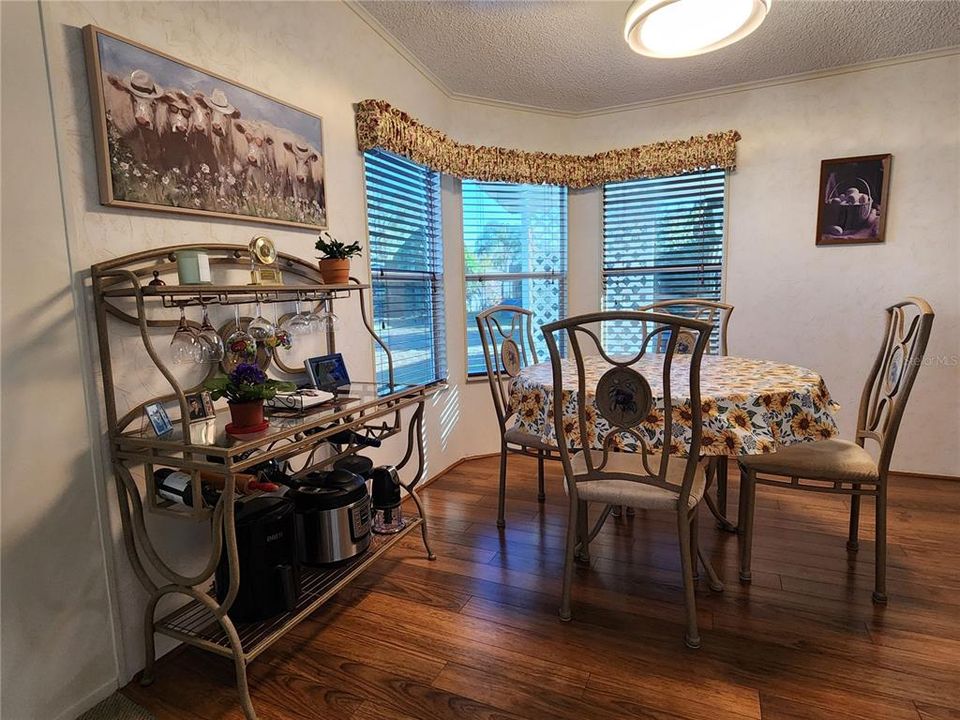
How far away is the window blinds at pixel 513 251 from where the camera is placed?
11.3 ft

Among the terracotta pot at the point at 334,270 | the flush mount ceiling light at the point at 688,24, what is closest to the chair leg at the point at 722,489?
the flush mount ceiling light at the point at 688,24

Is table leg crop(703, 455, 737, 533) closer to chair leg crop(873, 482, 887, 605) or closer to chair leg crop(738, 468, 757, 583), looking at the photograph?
chair leg crop(738, 468, 757, 583)

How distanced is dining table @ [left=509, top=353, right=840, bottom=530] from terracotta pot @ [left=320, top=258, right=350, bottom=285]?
0.82 meters

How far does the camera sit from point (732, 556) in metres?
2.17

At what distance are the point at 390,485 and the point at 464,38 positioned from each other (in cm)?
221

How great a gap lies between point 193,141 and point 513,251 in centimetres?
228

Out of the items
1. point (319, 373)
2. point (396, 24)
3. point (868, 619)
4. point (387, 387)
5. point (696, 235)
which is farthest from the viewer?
point (696, 235)

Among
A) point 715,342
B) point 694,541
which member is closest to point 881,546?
point 694,541

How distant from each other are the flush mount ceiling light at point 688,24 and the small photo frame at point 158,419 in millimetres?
1886

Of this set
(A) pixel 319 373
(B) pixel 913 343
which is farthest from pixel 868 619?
(A) pixel 319 373

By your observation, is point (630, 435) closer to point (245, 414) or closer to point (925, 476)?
point (245, 414)

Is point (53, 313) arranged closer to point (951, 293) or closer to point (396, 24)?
point (396, 24)

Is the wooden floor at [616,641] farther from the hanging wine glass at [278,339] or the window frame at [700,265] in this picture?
the window frame at [700,265]

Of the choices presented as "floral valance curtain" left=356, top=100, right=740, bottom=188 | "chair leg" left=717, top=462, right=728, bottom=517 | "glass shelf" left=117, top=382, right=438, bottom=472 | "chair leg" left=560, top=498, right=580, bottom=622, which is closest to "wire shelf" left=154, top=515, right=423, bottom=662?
"glass shelf" left=117, top=382, right=438, bottom=472
